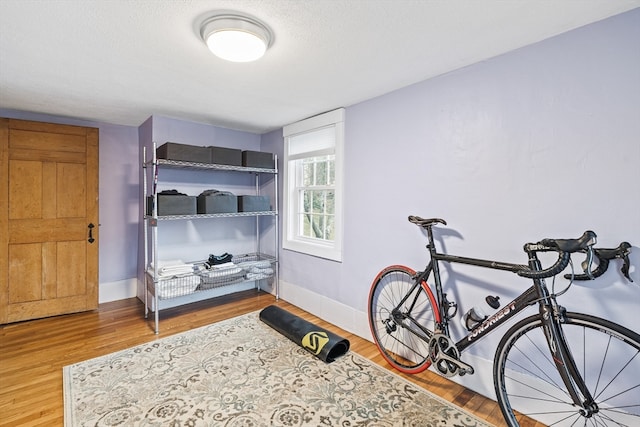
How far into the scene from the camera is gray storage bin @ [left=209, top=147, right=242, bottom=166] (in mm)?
3141

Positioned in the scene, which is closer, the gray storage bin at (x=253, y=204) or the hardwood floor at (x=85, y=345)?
the hardwood floor at (x=85, y=345)

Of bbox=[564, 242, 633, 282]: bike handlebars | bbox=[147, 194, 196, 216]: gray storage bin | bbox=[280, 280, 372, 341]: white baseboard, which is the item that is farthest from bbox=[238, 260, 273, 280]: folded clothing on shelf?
bbox=[564, 242, 633, 282]: bike handlebars

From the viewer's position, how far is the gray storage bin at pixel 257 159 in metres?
3.40

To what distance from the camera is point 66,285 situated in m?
3.24

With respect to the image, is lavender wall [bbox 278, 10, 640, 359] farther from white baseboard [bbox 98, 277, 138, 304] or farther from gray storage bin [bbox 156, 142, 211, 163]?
white baseboard [bbox 98, 277, 138, 304]

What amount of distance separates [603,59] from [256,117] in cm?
281

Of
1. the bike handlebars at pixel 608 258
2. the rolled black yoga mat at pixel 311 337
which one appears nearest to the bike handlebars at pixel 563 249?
the bike handlebars at pixel 608 258

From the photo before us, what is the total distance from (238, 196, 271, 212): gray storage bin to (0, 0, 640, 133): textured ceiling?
42.7 inches

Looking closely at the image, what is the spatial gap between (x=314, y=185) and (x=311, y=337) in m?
1.68

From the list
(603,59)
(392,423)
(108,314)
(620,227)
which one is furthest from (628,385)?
(108,314)

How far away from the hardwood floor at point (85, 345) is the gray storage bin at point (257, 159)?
5.46 feet

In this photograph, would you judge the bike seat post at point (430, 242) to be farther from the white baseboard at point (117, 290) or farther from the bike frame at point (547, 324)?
the white baseboard at point (117, 290)

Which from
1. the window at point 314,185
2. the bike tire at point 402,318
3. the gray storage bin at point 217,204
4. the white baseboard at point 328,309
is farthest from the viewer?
the gray storage bin at point 217,204

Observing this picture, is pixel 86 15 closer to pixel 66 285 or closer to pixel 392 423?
pixel 392 423
